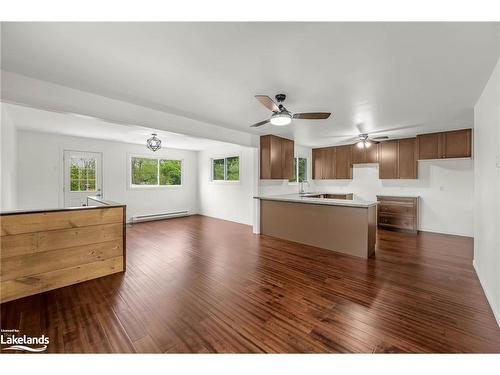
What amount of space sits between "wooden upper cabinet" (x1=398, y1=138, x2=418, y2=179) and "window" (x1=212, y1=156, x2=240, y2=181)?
4.47 meters

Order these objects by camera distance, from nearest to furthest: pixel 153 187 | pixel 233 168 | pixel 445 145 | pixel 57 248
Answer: pixel 57 248, pixel 445 145, pixel 233 168, pixel 153 187

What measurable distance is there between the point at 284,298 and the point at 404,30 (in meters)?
2.61

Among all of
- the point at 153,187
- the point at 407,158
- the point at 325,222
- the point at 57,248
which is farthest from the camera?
the point at 153,187

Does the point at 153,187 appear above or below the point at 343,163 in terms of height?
below

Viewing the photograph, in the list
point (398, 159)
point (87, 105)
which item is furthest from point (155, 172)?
point (398, 159)

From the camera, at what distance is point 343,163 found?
→ 6.65 metres

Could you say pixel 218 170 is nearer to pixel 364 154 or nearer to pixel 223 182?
pixel 223 182

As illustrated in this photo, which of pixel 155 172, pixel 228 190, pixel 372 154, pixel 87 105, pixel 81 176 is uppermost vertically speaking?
pixel 87 105

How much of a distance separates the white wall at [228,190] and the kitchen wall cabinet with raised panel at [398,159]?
360 centimetres

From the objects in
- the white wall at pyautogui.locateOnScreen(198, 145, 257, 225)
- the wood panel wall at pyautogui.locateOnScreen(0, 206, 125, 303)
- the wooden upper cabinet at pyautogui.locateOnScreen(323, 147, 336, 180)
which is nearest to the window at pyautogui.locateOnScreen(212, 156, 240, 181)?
the white wall at pyautogui.locateOnScreen(198, 145, 257, 225)

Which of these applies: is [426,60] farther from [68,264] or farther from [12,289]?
[12,289]

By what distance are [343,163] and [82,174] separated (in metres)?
7.55

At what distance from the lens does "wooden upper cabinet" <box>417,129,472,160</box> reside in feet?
14.9
